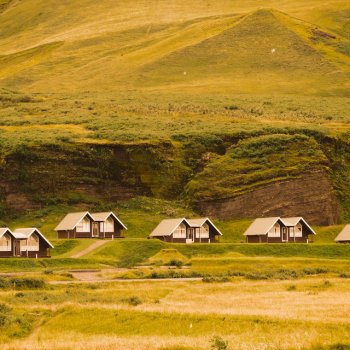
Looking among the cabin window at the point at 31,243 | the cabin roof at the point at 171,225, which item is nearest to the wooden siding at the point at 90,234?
the cabin roof at the point at 171,225

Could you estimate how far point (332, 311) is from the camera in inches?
1893

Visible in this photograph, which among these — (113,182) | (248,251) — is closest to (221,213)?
(113,182)

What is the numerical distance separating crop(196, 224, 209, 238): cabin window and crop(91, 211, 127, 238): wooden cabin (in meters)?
8.72

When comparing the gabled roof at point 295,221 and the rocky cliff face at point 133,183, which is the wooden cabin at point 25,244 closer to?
the rocky cliff face at point 133,183

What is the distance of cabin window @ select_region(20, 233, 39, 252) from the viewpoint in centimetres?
10319

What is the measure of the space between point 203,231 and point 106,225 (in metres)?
10.9

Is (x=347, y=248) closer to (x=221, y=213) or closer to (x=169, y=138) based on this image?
(x=221, y=213)

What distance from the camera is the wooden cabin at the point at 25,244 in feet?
333

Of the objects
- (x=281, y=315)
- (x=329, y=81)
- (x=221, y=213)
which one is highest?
(x=329, y=81)

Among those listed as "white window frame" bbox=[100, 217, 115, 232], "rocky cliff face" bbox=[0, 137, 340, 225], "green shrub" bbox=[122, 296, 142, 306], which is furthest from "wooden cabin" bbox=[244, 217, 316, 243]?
"green shrub" bbox=[122, 296, 142, 306]

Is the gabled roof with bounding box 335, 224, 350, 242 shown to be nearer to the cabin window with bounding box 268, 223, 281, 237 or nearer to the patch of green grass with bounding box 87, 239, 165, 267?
→ the cabin window with bounding box 268, 223, 281, 237

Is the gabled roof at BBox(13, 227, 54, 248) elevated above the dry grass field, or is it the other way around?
the gabled roof at BBox(13, 227, 54, 248)

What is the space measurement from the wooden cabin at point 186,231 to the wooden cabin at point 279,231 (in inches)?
178

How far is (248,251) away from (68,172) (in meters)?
34.5
